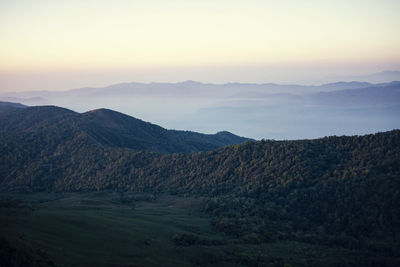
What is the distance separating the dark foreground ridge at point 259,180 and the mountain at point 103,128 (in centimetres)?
92

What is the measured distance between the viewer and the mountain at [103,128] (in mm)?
102406

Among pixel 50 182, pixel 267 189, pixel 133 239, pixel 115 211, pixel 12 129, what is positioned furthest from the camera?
pixel 12 129

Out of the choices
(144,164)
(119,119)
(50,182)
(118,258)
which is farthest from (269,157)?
(119,119)

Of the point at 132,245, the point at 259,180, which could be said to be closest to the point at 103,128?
the point at 259,180

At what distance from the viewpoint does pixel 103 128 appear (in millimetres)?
106125

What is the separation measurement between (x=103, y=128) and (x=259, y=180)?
59960mm

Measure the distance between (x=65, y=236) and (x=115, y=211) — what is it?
16.3m

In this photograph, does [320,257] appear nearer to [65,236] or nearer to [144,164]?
[65,236]

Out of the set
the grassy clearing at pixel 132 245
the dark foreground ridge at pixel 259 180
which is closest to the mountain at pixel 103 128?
the dark foreground ridge at pixel 259 180

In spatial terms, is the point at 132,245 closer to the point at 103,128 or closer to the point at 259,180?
the point at 259,180

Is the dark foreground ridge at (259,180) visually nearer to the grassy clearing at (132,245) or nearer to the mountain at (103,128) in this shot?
the mountain at (103,128)

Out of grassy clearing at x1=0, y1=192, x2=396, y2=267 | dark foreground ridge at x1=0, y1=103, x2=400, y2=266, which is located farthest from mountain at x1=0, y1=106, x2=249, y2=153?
grassy clearing at x1=0, y1=192, x2=396, y2=267

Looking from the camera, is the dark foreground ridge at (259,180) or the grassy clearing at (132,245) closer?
the grassy clearing at (132,245)

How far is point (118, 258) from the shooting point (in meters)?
31.2
